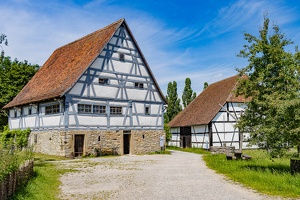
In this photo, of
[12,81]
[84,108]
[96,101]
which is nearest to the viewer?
[84,108]

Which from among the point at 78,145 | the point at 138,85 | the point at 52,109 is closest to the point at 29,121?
the point at 52,109

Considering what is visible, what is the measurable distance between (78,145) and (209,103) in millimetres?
16300

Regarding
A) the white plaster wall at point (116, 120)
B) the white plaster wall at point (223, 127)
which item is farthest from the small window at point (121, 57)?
the white plaster wall at point (223, 127)

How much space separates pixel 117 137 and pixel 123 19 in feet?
32.0

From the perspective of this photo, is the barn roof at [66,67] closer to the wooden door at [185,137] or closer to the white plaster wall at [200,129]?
the white plaster wall at [200,129]

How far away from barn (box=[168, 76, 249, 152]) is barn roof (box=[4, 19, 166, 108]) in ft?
21.2

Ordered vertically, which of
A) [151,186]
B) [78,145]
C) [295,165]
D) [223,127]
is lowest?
[151,186]

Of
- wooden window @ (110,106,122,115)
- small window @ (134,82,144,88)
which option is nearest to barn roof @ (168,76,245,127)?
small window @ (134,82,144,88)

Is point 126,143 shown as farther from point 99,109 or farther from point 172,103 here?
point 172,103

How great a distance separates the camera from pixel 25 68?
39969mm

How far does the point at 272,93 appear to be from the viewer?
13.3 meters

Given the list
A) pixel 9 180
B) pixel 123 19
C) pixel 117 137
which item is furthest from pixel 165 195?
pixel 123 19

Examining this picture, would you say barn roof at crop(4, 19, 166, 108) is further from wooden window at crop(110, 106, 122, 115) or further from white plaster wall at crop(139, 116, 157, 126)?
wooden window at crop(110, 106, 122, 115)

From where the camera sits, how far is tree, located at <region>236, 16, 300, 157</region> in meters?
12.1
